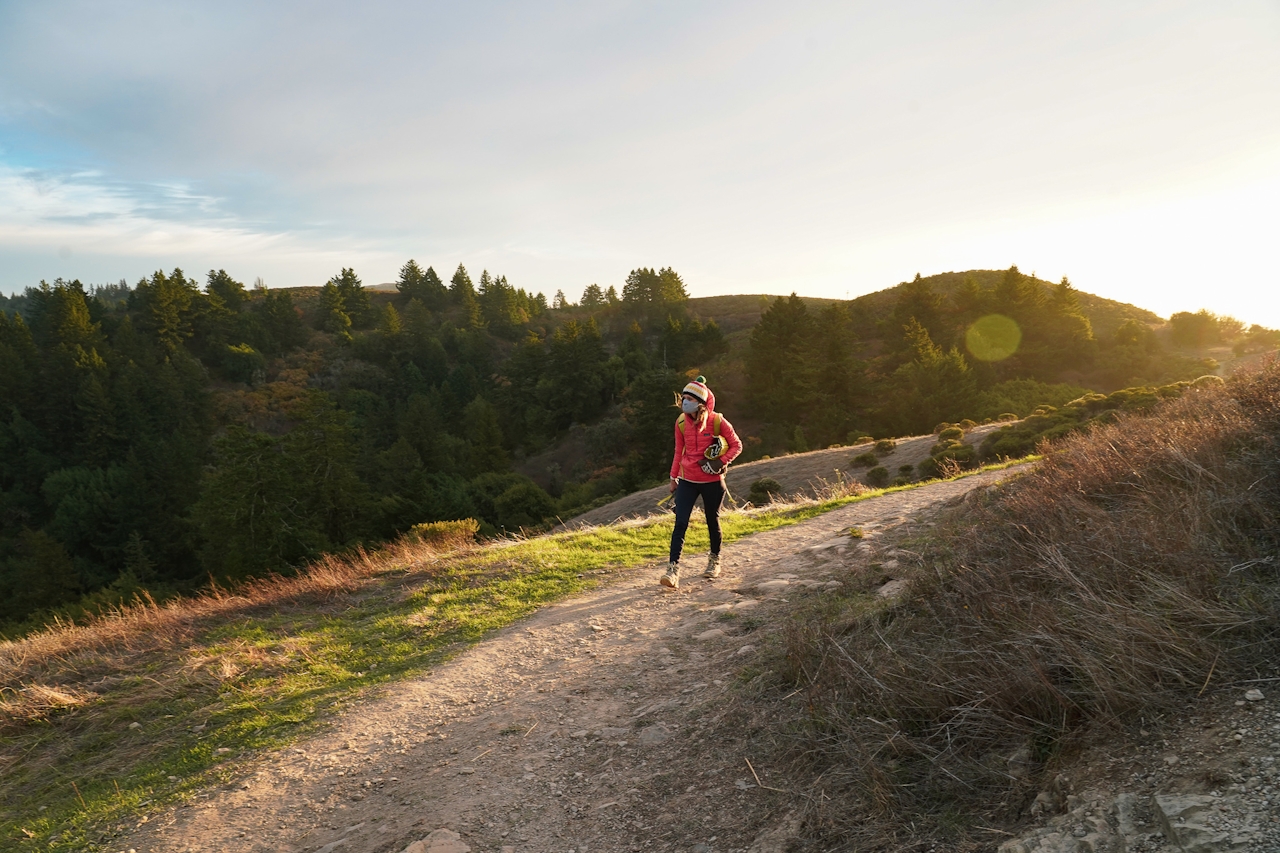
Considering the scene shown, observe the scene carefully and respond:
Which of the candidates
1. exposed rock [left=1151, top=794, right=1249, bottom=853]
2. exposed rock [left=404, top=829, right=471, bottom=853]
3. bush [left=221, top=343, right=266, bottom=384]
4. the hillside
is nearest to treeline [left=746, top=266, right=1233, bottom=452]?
the hillside

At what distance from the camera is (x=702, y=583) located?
7.30 m

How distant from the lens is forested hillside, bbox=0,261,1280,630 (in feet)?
125

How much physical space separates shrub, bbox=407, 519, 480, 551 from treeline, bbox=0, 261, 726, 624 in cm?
2048

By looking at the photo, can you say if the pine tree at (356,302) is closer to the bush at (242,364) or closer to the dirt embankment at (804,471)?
the bush at (242,364)

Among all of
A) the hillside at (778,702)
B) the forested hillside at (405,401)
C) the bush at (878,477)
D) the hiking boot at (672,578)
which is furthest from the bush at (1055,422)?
the forested hillside at (405,401)

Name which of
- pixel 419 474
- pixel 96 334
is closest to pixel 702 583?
pixel 419 474

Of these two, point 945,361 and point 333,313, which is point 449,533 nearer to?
point 945,361

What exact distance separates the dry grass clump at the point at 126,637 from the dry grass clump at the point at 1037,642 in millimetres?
5091

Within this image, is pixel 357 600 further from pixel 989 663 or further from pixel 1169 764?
pixel 1169 764

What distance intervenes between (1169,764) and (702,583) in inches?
210

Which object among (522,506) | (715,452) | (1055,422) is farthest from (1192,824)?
(522,506)

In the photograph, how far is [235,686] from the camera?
17.0 ft

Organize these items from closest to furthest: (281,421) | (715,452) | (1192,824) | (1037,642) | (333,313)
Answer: (1192,824) → (1037,642) → (715,452) → (281,421) → (333,313)

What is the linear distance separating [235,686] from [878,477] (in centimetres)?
1977
